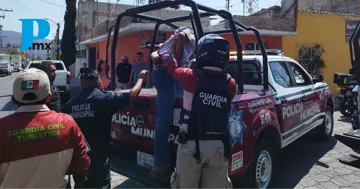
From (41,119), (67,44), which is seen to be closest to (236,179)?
(41,119)

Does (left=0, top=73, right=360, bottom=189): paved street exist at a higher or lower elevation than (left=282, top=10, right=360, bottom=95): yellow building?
lower

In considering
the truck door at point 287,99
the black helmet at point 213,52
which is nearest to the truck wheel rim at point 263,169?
the truck door at point 287,99

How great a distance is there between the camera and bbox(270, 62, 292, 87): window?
459 centimetres

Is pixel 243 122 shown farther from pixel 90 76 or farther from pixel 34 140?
pixel 34 140

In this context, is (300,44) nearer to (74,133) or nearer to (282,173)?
(282,173)

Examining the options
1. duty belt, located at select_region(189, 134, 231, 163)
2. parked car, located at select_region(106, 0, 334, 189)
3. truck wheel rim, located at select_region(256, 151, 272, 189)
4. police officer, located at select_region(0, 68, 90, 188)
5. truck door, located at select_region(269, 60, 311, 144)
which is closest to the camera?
police officer, located at select_region(0, 68, 90, 188)

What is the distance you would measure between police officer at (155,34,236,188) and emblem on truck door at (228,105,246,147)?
0.62 metres

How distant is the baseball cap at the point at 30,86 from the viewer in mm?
1874

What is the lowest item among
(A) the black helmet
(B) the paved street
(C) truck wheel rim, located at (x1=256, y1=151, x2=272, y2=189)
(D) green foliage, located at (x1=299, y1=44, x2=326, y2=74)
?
(B) the paved street

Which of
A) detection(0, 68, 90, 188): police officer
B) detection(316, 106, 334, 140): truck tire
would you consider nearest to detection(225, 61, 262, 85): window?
detection(316, 106, 334, 140): truck tire

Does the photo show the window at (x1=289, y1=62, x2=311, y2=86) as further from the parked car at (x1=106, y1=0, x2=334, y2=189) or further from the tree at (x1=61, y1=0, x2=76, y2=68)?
the tree at (x1=61, y1=0, x2=76, y2=68)

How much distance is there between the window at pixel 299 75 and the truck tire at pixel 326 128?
125cm

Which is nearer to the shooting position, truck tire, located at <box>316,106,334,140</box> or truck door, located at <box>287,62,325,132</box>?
truck door, located at <box>287,62,325,132</box>

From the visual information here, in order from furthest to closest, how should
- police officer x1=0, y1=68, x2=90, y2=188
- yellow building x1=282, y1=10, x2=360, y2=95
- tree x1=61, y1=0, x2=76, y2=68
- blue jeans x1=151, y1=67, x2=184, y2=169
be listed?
tree x1=61, y1=0, x2=76, y2=68 → yellow building x1=282, y1=10, x2=360, y2=95 → blue jeans x1=151, y1=67, x2=184, y2=169 → police officer x1=0, y1=68, x2=90, y2=188
